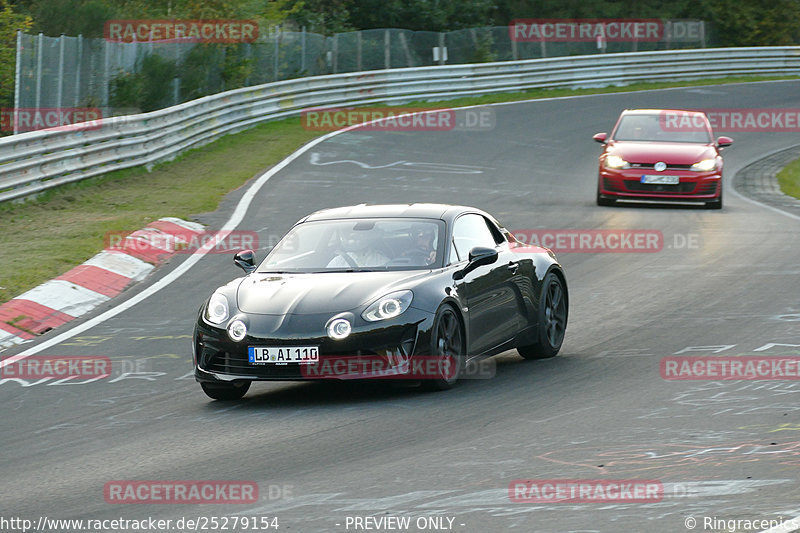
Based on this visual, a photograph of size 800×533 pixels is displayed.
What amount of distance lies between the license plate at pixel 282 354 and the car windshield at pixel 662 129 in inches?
583

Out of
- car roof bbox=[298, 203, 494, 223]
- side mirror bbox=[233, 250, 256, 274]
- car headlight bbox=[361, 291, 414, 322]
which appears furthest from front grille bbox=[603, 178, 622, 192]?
car headlight bbox=[361, 291, 414, 322]

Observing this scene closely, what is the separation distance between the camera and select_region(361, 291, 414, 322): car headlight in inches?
361

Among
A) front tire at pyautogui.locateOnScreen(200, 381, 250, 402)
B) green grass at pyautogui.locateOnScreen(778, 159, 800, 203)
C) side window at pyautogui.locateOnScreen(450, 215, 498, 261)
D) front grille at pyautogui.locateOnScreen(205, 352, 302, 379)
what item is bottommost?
green grass at pyautogui.locateOnScreen(778, 159, 800, 203)

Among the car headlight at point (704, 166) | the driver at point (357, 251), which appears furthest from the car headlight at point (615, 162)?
the driver at point (357, 251)

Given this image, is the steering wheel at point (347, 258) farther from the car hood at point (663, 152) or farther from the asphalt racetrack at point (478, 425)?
the car hood at point (663, 152)

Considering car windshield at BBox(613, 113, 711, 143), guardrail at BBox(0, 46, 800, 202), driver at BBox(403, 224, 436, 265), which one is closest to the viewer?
driver at BBox(403, 224, 436, 265)

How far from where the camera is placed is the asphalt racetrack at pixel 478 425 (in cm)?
637

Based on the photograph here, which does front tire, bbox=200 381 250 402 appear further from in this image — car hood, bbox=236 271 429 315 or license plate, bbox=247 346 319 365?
car hood, bbox=236 271 429 315

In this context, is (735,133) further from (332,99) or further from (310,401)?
(310,401)

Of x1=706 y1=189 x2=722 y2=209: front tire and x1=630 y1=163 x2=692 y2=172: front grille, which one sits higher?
x1=630 y1=163 x2=692 y2=172: front grille

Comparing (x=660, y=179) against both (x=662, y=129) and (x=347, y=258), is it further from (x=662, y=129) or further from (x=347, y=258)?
(x=347, y=258)

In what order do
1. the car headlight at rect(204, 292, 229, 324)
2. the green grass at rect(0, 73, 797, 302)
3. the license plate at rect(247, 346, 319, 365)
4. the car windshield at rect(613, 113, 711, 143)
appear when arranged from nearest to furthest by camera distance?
the license plate at rect(247, 346, 319, 365), the car headlight at rect(204, 292, 229, 324), the green grass at rect(0, 73, 797, 302), the car windshield at rect(613, 113, 711, 143)

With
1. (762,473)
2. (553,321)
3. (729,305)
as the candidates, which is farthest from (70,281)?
(762,473)

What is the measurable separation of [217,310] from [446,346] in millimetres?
1671
